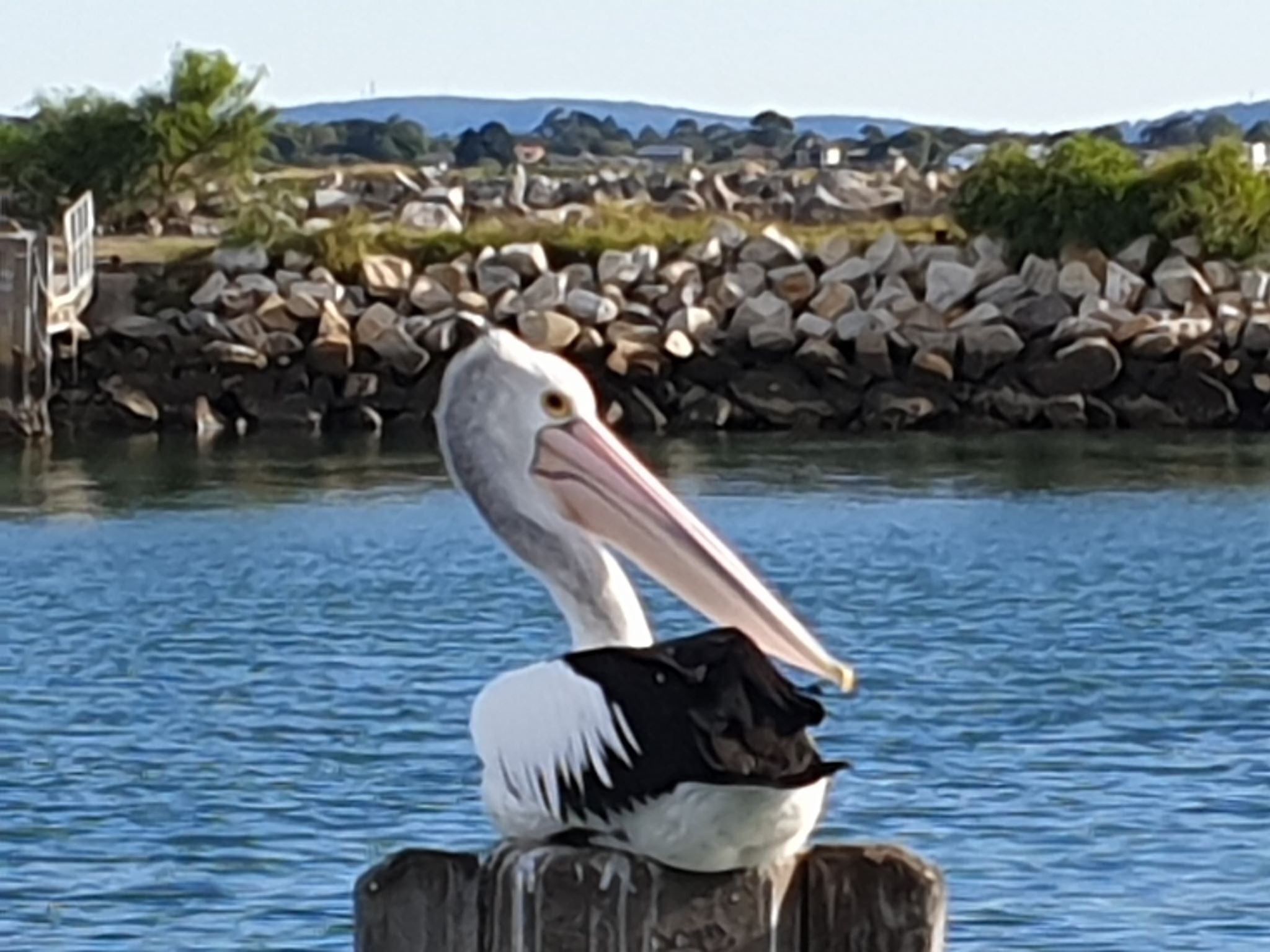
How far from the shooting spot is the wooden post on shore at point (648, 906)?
4152mm

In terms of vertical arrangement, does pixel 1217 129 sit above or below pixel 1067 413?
above

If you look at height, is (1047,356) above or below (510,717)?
Answer: below

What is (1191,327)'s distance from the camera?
30.7 m

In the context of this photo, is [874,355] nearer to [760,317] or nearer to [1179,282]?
[760,317]

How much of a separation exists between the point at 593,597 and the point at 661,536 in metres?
0.31

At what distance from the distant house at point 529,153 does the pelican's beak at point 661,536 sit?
2332 inches

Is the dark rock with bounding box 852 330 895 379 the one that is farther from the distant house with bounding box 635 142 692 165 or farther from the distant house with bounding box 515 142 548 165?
the distant house with bounding box 515 142 548 165

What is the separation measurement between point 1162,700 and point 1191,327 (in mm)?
15437

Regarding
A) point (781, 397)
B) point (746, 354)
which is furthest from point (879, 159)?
point (781, 397)

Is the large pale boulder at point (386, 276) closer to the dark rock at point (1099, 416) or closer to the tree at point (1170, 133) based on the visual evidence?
the dark rock at point (1099, 416)

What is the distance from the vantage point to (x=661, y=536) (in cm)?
452

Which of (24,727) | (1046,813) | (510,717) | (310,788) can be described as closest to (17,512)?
(24,727)

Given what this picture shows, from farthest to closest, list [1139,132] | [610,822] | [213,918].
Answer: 1. [1139,132]
2. [213,918]
3. [610,822]

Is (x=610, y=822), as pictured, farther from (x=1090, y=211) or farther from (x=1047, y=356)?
(x=1090, y=211)
